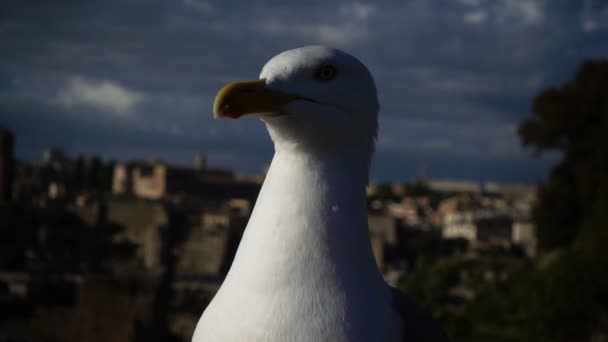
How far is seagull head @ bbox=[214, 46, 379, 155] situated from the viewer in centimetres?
151

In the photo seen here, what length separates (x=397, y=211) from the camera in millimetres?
58531

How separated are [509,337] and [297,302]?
9555 millimetres

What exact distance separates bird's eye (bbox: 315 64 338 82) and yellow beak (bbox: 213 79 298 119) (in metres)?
0.09

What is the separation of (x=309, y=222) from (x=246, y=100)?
26 cm

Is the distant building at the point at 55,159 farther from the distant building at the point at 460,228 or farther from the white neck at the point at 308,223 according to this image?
the white neck at the point at 308,223

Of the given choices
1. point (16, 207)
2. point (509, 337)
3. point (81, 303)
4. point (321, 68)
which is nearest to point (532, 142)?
point (509, 337)

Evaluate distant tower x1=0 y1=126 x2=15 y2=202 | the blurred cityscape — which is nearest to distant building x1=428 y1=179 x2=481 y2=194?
the blurred cityscape

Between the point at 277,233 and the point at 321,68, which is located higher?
the point at 321,68

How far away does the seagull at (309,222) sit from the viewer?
1.46 metres

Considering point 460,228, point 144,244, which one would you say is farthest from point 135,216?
point 460,228

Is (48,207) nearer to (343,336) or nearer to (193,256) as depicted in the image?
(193,256)

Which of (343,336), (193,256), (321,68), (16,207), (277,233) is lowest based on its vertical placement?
(193,256)

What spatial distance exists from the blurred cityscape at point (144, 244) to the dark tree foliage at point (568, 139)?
2443 mm

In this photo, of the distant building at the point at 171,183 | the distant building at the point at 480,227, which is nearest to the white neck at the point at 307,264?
the distant building at the point at 480,227
